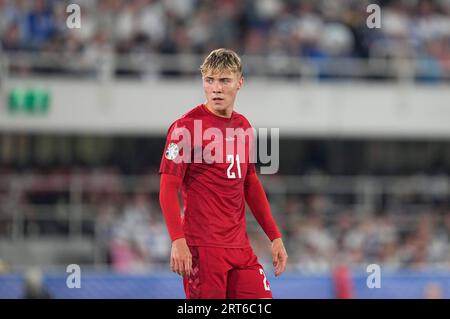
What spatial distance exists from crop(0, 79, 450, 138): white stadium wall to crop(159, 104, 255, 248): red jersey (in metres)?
13.6

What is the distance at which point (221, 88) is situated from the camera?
717 centimetres

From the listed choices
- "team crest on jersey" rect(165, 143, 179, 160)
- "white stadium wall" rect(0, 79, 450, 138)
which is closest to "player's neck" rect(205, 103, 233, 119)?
"team crest on jersey" rect(165, 143, 179, 160)

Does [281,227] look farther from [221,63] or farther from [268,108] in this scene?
[221,63]

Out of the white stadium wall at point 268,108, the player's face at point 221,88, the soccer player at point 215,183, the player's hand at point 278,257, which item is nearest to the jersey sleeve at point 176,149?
the soccer player at point 215,183

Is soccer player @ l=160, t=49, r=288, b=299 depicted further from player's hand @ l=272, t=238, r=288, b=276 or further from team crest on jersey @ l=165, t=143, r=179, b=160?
player's hand @ l=272, t=238, r=288, b=276

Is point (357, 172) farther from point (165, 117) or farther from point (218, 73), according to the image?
point (218, 73)

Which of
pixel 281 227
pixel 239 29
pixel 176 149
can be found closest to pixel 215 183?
pixel 176 149

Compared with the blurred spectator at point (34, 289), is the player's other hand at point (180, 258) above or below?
above

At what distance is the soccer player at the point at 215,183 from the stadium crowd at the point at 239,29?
13.0 meters

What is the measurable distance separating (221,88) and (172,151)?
0.45 metres

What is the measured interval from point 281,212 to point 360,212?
4.72 feet

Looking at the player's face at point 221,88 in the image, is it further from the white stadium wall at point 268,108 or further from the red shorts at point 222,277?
the white stadium wall at point 268,108

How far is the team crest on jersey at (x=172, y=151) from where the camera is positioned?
7.09 m

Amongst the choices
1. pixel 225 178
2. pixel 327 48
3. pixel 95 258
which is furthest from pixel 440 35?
pixel 225 178
